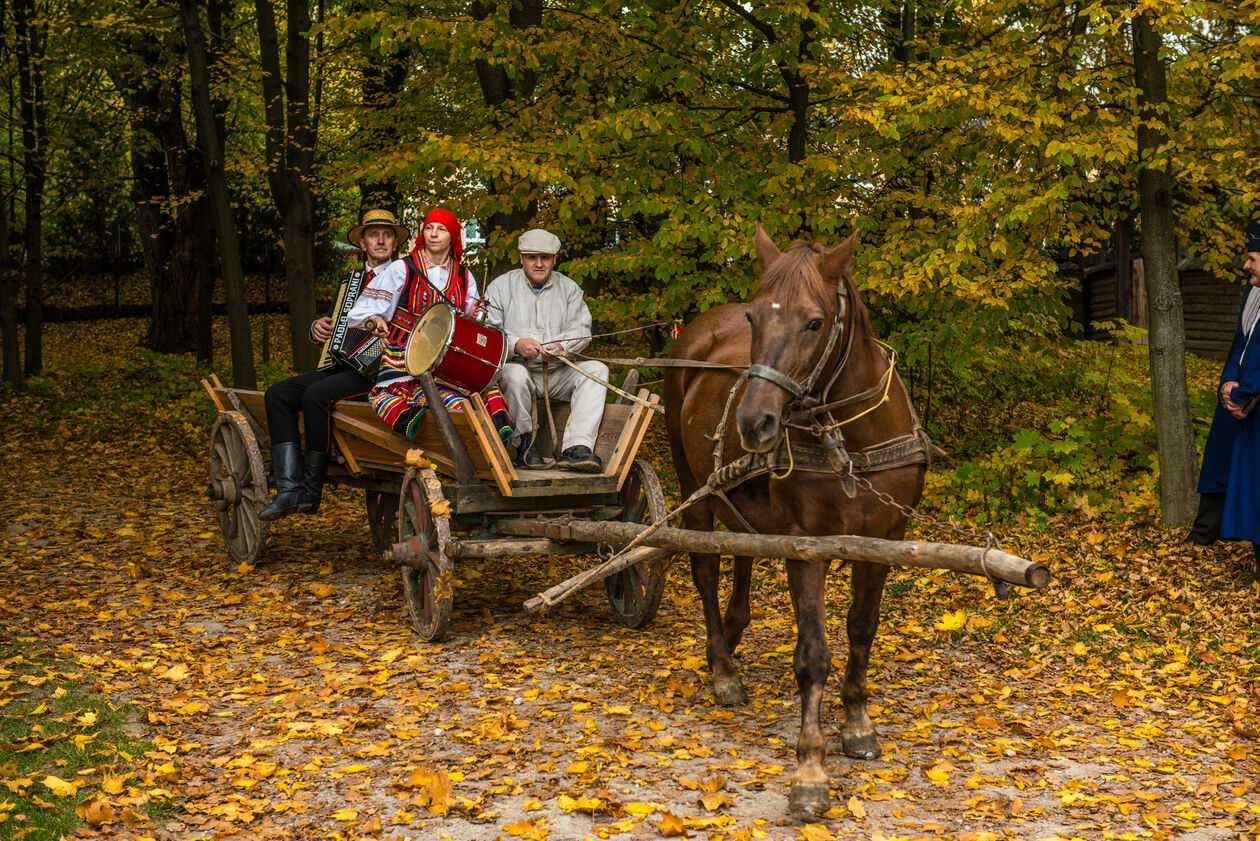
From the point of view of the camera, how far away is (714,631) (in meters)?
5.86

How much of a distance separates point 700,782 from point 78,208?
2742cm

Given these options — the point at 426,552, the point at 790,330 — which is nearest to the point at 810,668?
the point at 790,330

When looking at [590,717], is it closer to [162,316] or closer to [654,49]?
[654,49]

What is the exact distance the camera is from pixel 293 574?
8.45m

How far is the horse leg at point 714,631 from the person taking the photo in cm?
565

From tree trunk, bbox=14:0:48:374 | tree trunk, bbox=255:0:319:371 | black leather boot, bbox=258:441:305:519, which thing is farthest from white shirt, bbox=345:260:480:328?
tree trunk, bbox=14:0:48:374

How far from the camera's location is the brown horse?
4.21 m

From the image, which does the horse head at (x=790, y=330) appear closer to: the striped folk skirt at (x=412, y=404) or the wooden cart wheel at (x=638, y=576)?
the wooden cart wheel at (x=638, y=576)

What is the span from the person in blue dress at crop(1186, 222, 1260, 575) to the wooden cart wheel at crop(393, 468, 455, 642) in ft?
16.1

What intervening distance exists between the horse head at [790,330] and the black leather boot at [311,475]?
13.8 ft

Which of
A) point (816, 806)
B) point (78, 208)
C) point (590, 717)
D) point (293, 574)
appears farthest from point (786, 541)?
point (78, 208)

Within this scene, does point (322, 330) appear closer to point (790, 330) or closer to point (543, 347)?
point (543, 347)

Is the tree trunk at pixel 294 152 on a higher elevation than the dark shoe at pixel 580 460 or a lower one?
higher

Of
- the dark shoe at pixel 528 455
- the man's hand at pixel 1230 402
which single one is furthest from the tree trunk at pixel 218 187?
the man's hand at pixel 1230 402
